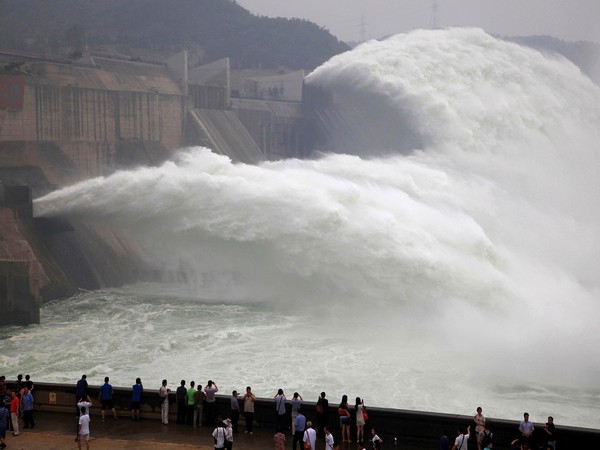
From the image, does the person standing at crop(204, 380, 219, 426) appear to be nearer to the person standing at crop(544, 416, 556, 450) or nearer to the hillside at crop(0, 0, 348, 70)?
the person standing at crop(544, 416, 556, 450)

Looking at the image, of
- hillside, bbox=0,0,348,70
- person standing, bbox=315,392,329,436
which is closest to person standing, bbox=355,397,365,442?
person standing, bbox=315,392,329,436

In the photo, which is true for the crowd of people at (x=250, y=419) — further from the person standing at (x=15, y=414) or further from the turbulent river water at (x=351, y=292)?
the turbulent river water at (x=351, y=292)

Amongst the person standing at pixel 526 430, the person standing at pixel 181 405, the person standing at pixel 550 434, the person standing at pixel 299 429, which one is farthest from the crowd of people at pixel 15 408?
the person standing at pixel 550 434

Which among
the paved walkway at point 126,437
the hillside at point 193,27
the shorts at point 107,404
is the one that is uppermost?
the hillside at point 193,27

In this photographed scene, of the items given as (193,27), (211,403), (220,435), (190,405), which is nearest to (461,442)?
(220,435)

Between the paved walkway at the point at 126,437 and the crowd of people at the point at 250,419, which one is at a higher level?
the crowd of people at the point at 250,419

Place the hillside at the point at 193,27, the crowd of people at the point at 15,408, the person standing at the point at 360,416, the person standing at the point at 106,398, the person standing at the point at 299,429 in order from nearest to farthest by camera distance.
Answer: the person standing at the point at 299,429, the crowd of people at the point at 15,408, the person standing at the point at 360,416, the person standing at the point at 106,398, the hillside at the point at 193,27
